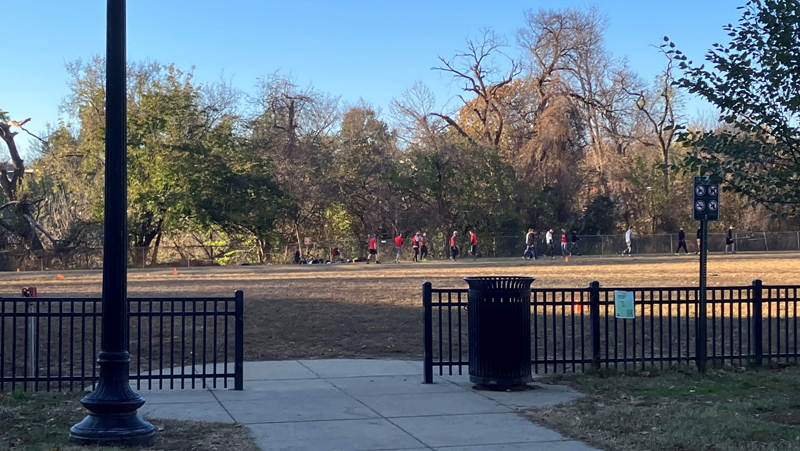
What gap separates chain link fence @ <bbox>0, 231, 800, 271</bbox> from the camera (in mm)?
47312

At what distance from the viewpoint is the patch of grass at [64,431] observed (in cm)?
677

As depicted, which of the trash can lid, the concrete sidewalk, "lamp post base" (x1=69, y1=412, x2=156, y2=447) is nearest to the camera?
"lamp post base" (x1=69, y1=412, x2=156, y2=447)

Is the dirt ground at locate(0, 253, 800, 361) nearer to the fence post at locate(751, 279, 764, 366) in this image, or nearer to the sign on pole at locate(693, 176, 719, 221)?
the sign on pole at locate(693, 176, 719, 221)

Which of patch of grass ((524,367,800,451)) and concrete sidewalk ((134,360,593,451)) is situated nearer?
patch of grass ((524,367,800,451))

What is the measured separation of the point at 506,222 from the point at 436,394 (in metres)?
50.6

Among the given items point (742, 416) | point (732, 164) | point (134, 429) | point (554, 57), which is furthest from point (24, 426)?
point (554, 57)

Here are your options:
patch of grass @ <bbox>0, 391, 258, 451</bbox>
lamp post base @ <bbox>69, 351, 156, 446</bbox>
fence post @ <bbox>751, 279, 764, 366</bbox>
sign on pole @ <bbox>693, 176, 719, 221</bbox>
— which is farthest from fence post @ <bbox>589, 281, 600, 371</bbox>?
lamp post base @ <bbox>69, 351, 156, 446</bbox>

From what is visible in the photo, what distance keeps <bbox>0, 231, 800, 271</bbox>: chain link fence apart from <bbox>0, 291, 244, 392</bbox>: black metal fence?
32321mm

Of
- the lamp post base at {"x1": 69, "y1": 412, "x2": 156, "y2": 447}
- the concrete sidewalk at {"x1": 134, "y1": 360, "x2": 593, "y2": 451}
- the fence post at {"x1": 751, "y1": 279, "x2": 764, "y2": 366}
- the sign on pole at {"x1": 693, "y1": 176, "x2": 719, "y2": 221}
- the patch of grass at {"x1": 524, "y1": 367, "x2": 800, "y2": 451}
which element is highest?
the sign on pole at {"x1": 693, "y1": 176, "x2": 719, "y2": 221}

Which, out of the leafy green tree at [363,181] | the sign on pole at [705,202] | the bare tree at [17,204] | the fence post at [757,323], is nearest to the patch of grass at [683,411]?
the fence post at [757,323]

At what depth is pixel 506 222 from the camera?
59312mm

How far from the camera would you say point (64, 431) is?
23.8 feet

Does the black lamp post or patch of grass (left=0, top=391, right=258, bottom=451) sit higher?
the black lamp post

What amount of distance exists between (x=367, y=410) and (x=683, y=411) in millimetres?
3324
